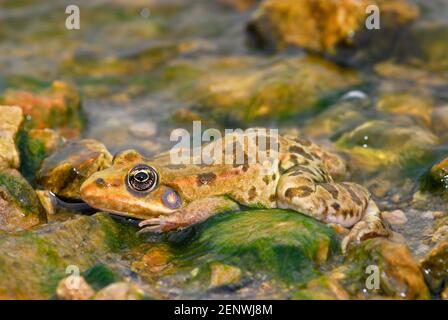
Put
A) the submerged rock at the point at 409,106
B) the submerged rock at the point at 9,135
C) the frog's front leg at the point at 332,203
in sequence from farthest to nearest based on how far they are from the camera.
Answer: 1. the submerged rock at the point at 409,106
2. the submerged rock at the point at 9,135
3. the frog's front leg at the point at 332,203

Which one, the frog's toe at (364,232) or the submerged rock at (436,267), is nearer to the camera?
the submerged rock at (436,267)

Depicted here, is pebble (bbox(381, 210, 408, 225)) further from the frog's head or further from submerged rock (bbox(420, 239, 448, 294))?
the frog's head

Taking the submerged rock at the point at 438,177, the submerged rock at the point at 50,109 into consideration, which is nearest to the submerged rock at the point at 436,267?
the submerged rock at the point at 438,177

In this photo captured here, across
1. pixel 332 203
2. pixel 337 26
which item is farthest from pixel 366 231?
pixel 337 26

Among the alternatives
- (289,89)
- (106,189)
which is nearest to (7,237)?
(106,189)

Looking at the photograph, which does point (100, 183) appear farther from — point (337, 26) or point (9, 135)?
point (337, 26)

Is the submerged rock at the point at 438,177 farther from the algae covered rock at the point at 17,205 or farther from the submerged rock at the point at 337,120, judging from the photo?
the algae covered rock at the point at 17,205

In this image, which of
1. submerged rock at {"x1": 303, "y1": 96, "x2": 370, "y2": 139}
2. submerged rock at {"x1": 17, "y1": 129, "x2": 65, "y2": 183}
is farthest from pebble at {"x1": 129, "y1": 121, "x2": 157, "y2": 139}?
submerged rock at {"x1": 303, "y1": 96, "x2": 370, "y2": 139}
